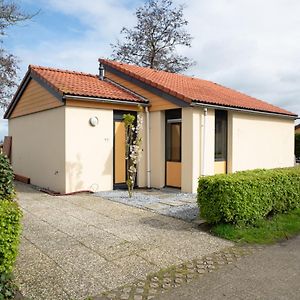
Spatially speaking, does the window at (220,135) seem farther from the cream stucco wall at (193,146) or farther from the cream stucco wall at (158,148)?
the cream stucco wall at (158,148)

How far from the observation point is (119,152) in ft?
38.3

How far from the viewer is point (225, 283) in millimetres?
4039

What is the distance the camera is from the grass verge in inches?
229

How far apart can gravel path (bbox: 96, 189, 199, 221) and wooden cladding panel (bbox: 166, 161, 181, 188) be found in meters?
0.36

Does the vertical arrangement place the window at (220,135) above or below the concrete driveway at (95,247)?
above

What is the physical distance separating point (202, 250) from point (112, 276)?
171 cm

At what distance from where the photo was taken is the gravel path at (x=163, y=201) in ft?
25.7

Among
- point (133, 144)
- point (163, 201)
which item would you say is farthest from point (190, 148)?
point (163, 201)

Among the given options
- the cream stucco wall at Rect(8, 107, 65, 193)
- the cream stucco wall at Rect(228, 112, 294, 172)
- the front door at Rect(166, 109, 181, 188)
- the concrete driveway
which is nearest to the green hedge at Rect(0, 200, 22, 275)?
the concrete driveway

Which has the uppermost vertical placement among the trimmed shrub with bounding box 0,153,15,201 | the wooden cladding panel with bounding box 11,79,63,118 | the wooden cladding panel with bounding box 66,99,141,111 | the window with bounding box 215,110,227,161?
the wooden cladding panel with bounding box 11,79,63,118

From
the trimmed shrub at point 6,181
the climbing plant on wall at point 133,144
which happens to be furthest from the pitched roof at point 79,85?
the trimmed shrub at point 6,181

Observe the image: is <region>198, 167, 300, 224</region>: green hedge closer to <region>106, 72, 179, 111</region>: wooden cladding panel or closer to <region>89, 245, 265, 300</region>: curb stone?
<region>89, 245, 265, 300</region>: curb stone

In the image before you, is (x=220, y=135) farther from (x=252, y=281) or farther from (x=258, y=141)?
(x=252, y=281)

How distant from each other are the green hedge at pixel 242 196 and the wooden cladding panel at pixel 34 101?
21.0 feet
